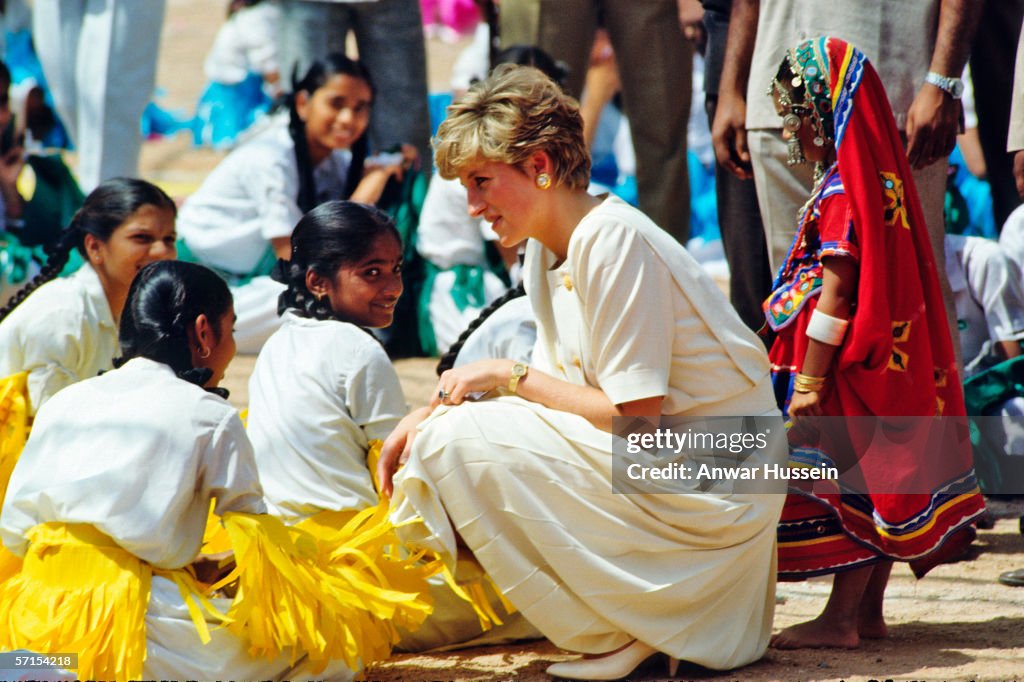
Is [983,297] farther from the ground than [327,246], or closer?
closer

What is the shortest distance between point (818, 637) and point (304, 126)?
155 inches

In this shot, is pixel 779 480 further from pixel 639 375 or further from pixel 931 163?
pixel 931 163

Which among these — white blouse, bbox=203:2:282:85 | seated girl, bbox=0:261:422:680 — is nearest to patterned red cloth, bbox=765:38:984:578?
seated girl, bbox=0:261:422:680

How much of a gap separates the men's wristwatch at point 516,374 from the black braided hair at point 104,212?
1.87 meters

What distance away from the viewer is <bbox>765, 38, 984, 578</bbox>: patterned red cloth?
3.64 meters

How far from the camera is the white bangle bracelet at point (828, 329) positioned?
12.0 feet

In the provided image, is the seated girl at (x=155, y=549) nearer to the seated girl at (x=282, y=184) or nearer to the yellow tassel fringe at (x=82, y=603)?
the yellow tassel fringe at (x=82, y=603)

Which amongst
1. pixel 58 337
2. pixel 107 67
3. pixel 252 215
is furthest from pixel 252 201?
pixel 58 337

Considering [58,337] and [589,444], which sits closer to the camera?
[589,444]

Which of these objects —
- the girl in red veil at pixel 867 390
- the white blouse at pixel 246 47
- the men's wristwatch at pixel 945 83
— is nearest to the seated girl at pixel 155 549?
the girl in red veil at pixel 867 390

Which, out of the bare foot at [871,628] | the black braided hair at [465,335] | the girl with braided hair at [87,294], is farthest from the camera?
the girl with braided hair at [87,294]

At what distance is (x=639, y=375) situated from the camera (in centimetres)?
330

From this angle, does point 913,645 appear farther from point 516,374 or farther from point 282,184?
point 282,184

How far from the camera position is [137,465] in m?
3.21
